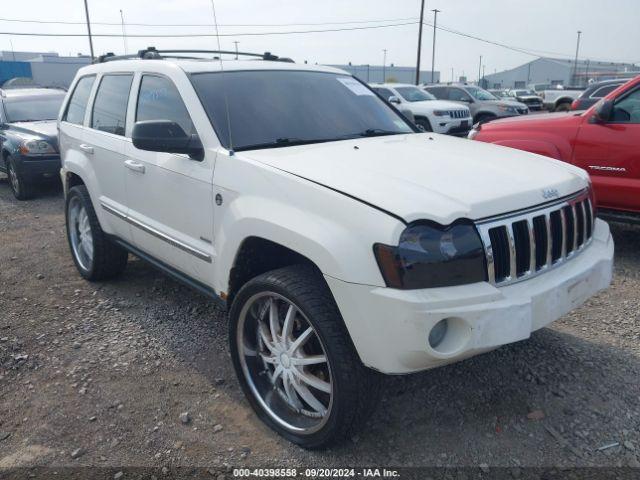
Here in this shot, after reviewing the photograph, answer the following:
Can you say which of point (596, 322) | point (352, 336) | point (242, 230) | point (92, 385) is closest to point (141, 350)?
point (92, 385)

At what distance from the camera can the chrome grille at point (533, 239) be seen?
93.0 inches

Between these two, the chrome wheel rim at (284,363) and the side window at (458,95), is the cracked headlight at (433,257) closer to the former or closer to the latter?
the chrome wheel rim at (284,363)

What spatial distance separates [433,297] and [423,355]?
23cm

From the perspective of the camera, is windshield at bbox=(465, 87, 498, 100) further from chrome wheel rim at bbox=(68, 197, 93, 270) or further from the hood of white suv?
the hood of white suv

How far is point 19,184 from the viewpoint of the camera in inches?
344

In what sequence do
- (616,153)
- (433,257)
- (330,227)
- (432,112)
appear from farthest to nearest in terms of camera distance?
(432,112) → (616,153) → (330,227) → (433,257)

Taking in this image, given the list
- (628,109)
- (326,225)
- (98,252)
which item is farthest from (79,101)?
(628,109)

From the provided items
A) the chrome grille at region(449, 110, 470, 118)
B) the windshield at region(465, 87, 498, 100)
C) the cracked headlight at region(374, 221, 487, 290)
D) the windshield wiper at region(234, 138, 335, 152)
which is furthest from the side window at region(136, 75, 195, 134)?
the windshield at region(465, 87, 498, 100)

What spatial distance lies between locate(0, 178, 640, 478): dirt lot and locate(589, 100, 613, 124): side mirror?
160 cm

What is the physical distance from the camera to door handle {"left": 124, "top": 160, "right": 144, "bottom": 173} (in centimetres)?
367

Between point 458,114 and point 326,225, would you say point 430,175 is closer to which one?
point 326,225

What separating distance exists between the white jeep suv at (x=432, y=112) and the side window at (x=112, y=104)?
10696 millimetres

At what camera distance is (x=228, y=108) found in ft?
10.8

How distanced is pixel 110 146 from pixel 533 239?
3086 mm
